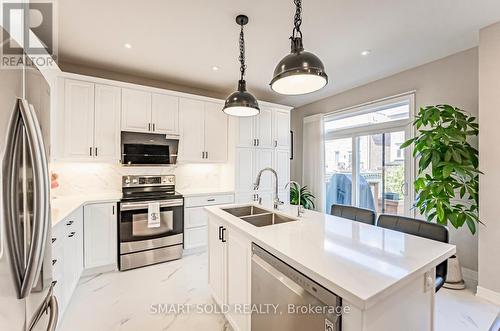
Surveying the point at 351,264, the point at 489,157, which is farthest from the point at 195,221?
the point at 489,157

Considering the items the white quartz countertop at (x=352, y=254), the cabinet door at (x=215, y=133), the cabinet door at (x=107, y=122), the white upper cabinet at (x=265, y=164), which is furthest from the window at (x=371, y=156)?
the cabinet door at (x=107, y=122)

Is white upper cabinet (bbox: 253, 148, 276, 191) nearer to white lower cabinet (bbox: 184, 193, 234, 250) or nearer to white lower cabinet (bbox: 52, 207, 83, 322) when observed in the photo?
white lower cabinet (bbox: 184, 193, 234, 250)

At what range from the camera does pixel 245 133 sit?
4.04 meters

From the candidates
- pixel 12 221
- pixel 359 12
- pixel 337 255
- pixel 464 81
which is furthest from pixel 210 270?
pixel 464 81

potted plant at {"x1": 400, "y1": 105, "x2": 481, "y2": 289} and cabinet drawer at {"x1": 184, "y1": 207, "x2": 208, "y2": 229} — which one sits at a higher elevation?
potted plant at {"x1": 400, "y1": 105, "x2": 481, "y2": 289}

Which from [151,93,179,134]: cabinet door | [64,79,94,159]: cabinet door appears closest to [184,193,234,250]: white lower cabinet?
[151,93,179,134]: cabinet door

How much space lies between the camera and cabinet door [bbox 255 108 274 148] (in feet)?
13.7

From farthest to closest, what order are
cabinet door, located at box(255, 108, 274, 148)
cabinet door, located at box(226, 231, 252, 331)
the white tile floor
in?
cabinet door, located at box(255, 108, 274, 148)
the white tile floor
cabinet door, located at box(226, 231, 252, 331)

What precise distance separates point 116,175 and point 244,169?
2.04m

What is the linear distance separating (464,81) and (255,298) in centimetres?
355

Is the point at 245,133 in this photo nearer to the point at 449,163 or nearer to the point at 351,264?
the point at 449,163

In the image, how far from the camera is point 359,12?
214 cm

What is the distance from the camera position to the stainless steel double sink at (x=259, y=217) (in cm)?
217

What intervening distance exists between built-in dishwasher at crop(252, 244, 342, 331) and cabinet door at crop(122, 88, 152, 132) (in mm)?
2710
